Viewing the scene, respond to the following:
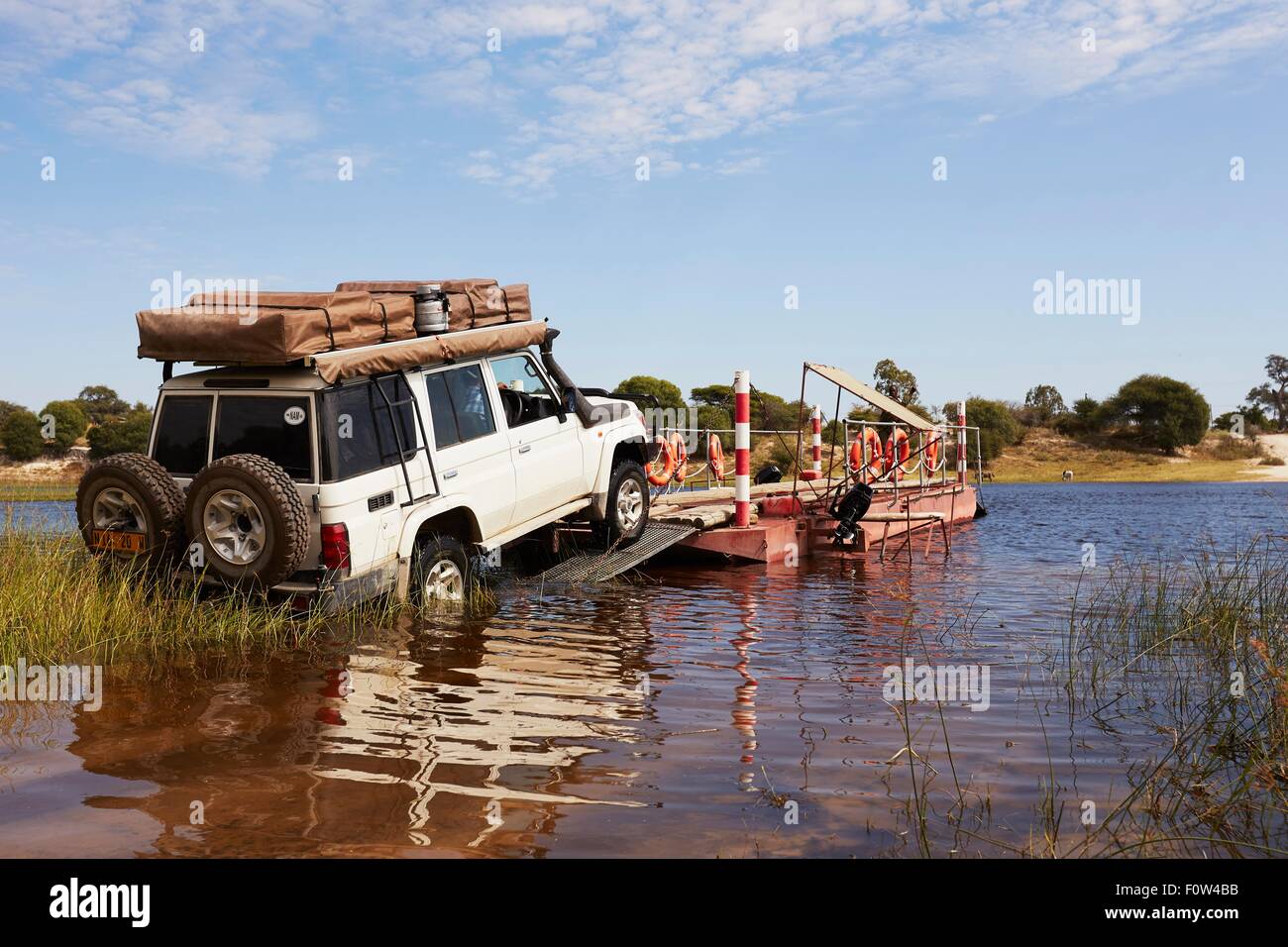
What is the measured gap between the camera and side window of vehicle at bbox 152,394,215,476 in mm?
8125

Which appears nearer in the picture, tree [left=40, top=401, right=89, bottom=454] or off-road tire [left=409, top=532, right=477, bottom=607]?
off-road tire [left=409, top=532, right=477, bottom=607]

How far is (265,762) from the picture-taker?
463 centimetres

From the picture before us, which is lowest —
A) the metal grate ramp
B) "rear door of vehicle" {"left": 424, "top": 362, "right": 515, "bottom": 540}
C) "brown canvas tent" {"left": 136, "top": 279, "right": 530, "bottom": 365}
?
the metal grate ramp

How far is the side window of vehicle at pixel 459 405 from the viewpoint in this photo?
871 centimetres

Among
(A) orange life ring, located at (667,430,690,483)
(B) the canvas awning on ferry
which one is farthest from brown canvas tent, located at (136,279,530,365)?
(A) orange life ring, located at (667,430,690,483)

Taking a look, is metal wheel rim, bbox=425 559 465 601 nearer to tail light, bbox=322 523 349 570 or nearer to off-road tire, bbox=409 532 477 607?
off-road tire, bbox=409 532 477 607

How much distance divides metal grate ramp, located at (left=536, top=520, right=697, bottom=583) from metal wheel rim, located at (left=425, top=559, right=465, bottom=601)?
1601 mm

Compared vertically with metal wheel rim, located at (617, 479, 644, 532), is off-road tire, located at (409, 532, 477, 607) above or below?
below

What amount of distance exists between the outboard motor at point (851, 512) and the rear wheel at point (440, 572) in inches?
284

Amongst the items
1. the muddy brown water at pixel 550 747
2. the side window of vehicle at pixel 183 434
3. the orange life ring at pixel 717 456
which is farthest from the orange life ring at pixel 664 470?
the side window of vehicle at pixel 183 434

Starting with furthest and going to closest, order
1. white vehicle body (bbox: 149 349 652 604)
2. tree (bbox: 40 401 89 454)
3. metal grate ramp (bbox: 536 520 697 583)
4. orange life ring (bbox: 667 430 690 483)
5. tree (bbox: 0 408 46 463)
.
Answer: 1. tree (bbox: 40 401 89 454)
2. tree (bbox: 0 408 46 463)
3. orange life ring (bbox: 667 430 690 483)
4. metal grate ramp (bbox: 536 520 697 583)
5. white vehicle body (bbox: 149 349 652 604)

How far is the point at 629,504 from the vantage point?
11406 mm

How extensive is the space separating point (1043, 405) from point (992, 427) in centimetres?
1343

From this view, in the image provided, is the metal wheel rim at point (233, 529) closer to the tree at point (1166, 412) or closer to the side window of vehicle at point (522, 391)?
the side window of vehicle at point (522, 391)
